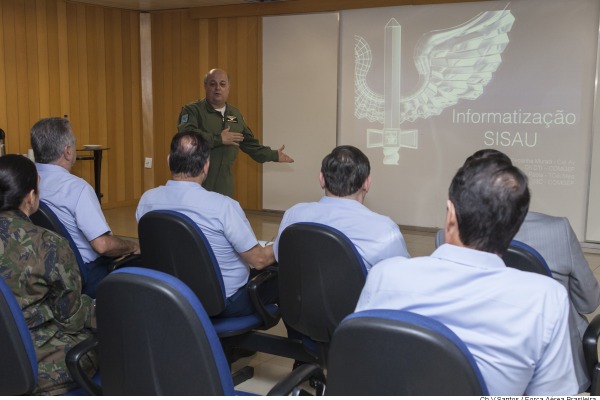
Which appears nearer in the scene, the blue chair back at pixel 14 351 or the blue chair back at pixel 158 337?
the blue chair back at pixel 158 337

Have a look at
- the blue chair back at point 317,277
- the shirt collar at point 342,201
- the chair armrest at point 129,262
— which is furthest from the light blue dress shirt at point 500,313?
the chair armrest at point 129,262

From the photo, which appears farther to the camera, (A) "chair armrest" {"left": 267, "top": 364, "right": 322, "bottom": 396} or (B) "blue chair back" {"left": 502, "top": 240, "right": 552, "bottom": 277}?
(B) "blue chair back" {"left": 502, "top": 240, "right": 552, "bottom": 277}

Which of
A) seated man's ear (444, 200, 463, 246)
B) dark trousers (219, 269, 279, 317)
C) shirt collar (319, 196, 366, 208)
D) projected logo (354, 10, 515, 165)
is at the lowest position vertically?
dark trousers (219, 269, 279, 317)

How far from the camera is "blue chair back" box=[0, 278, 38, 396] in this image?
1808 millimetres

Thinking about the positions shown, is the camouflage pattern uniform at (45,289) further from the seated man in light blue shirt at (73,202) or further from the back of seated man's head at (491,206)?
the back of seated man's head at (491,206)

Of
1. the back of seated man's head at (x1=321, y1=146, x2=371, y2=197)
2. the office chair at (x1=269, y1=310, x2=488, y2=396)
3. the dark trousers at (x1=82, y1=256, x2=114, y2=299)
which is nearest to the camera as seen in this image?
the office chair at (x1=269, y1=310, x2=488, y2=396)

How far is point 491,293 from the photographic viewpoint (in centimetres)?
137

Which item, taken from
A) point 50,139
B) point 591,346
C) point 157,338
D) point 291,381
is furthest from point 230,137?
point 157,338

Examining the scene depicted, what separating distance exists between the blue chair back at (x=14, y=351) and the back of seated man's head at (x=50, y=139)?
155 centimetres

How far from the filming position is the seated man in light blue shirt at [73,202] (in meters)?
3.08

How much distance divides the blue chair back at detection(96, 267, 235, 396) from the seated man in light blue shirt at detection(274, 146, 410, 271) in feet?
3.56

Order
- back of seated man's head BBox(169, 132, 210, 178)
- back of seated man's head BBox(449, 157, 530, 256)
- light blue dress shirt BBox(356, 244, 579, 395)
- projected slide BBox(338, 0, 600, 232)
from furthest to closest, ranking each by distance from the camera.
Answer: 1. projected slide BBox(338, 0, 600, 232)
2. back of seated man's head BBox(169, 132, 210, 178)
3. back of seated man's head BBox(449, 157, 530, 256)
4. light blue dress shirt BBox(356, 244, 579, 395)

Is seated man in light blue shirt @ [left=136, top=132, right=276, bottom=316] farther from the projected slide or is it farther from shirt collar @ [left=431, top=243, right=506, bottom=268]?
the projected slide

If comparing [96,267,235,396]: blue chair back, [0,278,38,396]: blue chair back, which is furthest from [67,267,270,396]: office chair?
[0,278,38,396]: blue chair back
